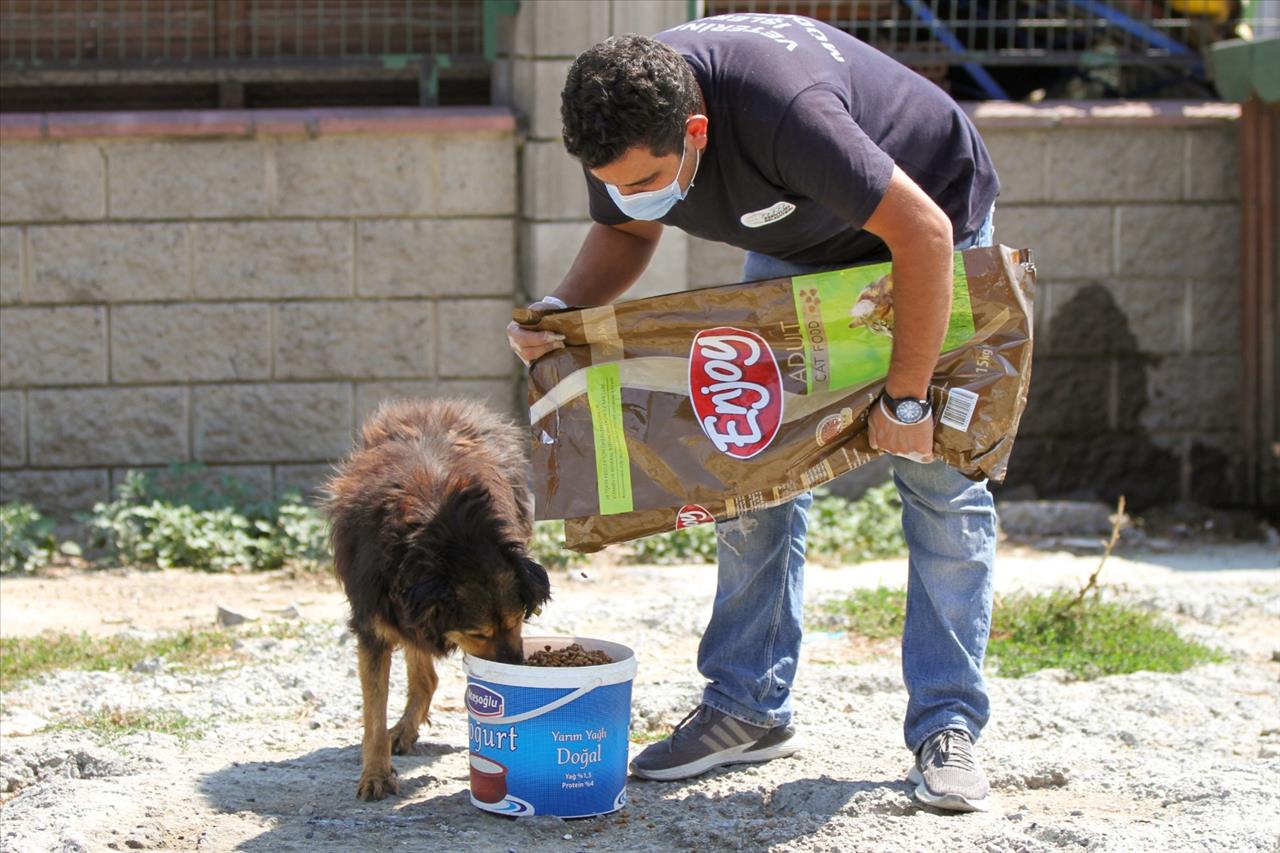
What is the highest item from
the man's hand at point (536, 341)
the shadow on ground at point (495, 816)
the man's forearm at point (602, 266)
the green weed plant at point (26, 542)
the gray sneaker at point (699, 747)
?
the man's forearm at point (602, 266)

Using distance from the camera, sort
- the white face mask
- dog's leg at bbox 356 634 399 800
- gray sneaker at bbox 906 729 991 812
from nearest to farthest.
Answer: the white face mask → gray sneaker at bbox 906 729 991 812 → dog's leg at bbox 356 634 399 800

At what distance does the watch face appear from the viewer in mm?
3547

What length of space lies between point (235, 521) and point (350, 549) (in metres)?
3.02

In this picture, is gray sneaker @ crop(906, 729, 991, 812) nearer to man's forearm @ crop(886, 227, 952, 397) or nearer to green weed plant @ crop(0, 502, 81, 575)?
man's forearm @ crop(886, 227, 952, 397)

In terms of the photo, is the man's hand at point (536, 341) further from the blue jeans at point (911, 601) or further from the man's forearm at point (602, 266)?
the blue jeans at point (911, 601)

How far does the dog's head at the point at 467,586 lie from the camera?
3.74 m

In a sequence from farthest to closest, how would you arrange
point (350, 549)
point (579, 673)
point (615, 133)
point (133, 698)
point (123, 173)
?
point (123, 173), point (133, 698), point (350, 549), point (579, 673), point (615, 133)

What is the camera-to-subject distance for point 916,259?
3.34 metres

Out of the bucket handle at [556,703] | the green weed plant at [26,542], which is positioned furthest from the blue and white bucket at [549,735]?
the green weed plant at [26,542]

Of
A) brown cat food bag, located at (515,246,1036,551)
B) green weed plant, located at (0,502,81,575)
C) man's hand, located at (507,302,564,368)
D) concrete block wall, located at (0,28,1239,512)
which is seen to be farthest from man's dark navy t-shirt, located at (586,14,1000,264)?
green weed plant, located at (0,502,81,575)

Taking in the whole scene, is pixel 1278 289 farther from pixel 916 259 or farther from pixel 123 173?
pixel 123 173

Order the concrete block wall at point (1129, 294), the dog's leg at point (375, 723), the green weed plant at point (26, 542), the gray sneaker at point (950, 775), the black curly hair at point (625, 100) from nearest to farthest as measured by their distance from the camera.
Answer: the black curly hair at point (625, 100) < the gray sneaker at point (950, 775) < the dog's leg at point (375, 723) < the green weed plant at point (26, 542) < the concrete block wall at point (1129, 294)

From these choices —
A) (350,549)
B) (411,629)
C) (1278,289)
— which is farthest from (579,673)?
(1278,289)

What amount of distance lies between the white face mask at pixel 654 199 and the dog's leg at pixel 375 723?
1352 mm
